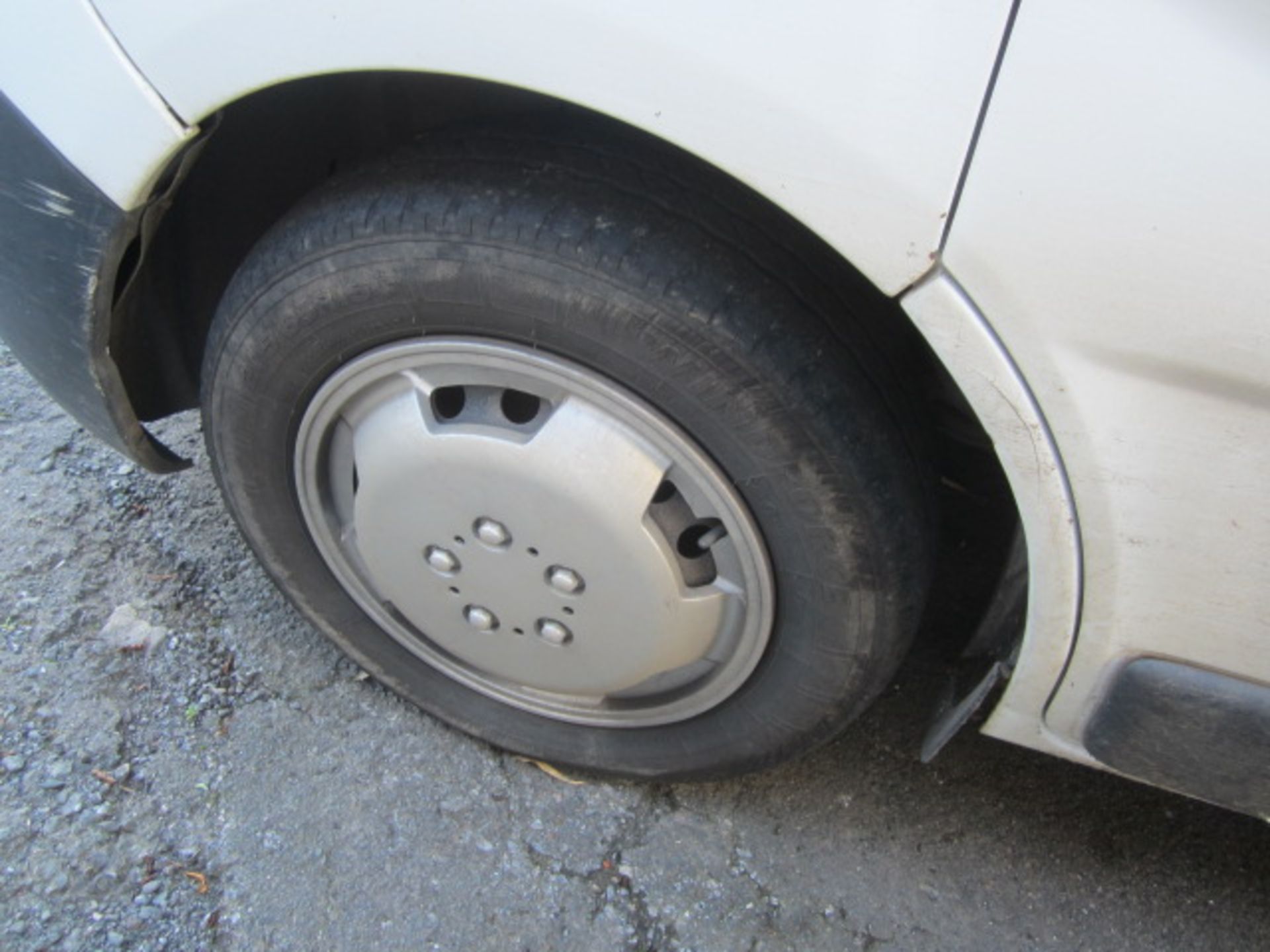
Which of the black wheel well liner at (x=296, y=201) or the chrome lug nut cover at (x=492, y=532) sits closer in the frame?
the black wheel well liner at (x=296, y=201)

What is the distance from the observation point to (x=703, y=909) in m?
1.62

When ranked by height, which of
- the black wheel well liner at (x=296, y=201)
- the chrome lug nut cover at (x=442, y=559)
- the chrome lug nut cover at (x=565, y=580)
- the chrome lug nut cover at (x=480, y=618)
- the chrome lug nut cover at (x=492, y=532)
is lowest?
the chrome lug nut cover at (x=480, y=618)

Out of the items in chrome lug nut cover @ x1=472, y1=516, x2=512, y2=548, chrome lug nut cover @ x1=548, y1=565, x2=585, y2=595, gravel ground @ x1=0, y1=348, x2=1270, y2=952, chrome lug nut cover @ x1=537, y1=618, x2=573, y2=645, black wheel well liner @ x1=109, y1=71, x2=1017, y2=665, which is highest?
black wheel well liner @ x1=109, y1=71, x2=1017, y2=665

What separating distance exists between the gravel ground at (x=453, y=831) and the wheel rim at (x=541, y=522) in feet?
0.79

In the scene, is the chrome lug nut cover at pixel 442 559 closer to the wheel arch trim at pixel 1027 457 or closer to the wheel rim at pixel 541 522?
the wheel rim at pixel 541 522

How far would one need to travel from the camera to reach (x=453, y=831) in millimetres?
1690

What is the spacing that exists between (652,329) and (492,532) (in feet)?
1.23

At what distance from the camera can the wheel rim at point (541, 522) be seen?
133 cm

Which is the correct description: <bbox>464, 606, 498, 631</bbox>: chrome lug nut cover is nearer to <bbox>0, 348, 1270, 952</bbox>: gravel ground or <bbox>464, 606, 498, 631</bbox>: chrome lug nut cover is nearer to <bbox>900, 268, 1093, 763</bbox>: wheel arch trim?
<bbox>0, 348, 1270, 952</bbox>: gravel ground

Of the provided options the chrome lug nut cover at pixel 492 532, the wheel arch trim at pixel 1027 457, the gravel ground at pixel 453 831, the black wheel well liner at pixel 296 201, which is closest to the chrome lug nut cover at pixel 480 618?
the chrome lug nut cover at pixel 492 532

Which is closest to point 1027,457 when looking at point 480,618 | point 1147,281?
point 1147,281

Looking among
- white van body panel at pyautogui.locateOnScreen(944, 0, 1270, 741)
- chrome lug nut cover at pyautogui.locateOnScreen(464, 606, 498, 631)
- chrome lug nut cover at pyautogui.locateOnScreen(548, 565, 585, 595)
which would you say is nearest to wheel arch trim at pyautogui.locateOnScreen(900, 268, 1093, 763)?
white van body panel at pyautogui.locateOnScreen(944, 0, 1270, 741)

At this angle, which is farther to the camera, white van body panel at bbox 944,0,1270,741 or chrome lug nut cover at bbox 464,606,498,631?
chrome lug nut cover at bbox 464,606,498,631

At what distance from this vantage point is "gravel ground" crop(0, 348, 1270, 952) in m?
1.58
